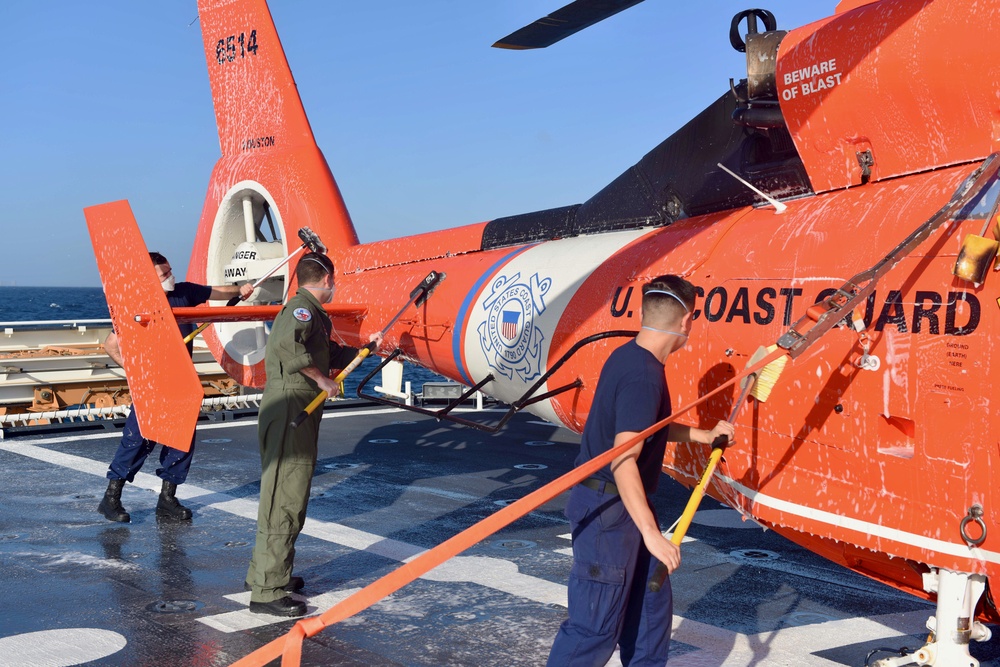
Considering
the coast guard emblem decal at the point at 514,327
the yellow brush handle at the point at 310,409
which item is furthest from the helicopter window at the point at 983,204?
the yellow brush handle at the point at 310,409

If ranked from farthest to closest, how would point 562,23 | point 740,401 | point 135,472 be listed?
point 135,472 → point 562,23 → point 740,401

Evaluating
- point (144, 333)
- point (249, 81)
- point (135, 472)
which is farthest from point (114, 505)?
point (249, 81)

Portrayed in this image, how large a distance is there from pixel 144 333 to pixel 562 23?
2.76m

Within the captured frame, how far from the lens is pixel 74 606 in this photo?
198 inches

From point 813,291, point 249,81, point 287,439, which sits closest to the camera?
point 813,291

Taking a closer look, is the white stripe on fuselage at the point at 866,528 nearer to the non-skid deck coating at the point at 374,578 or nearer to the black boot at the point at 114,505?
the non-skid deck coating at the point at 374,578

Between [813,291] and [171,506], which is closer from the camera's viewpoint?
[813,291]

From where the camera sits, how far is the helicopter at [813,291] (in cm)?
340

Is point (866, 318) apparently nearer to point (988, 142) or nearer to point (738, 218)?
point (988, 142)

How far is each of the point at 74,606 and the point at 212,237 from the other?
4458mm

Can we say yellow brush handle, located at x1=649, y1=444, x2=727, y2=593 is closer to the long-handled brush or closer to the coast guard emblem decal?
the long-handled brush

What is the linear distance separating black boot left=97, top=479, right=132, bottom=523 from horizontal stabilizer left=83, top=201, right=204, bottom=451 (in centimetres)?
187

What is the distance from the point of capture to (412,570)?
9.64ft

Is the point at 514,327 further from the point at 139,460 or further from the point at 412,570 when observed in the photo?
the point at 139,460
